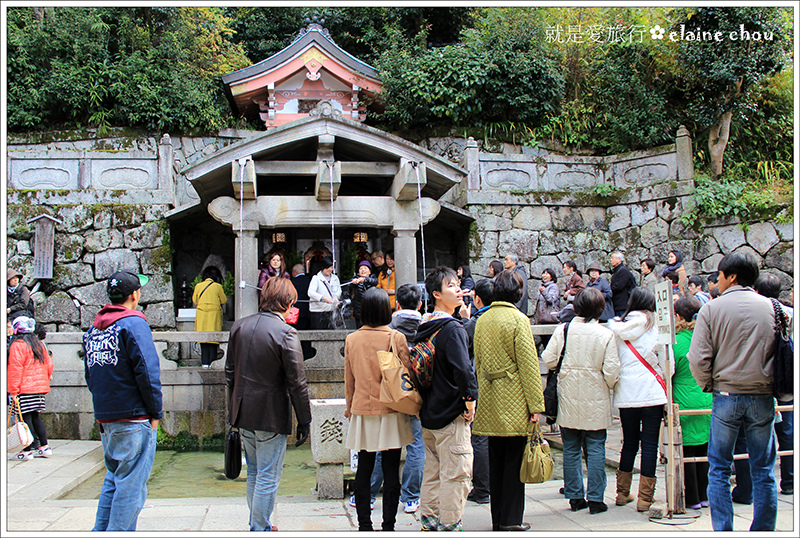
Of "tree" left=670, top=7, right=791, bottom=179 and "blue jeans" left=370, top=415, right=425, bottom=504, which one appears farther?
"tree" left=670, top=7, right=791, bottom=179

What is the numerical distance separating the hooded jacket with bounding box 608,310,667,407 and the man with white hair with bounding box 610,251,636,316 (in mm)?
3978

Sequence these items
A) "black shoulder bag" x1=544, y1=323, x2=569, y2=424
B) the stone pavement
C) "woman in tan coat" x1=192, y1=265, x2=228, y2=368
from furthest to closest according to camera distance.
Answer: "woman in tan coat" x1=192, y1=265, x2=228, y2=368 < "black shoulder bag" x1=544, y1=323, x2=569, y2=424 < the stone pavement

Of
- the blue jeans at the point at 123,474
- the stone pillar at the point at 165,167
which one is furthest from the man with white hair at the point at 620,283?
the stone pillar at the point at 165,167

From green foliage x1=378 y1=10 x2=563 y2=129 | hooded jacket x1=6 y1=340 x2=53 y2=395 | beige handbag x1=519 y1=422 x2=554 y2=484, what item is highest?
green foliage x1=378 y1=10 x2=563 y2=129

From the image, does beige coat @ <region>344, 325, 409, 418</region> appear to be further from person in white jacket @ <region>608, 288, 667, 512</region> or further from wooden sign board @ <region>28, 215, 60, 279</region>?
wooden sign board @ <region>28, 215, 60, 279</region>

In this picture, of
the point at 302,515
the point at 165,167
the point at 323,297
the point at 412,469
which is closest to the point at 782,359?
the point at 412,469

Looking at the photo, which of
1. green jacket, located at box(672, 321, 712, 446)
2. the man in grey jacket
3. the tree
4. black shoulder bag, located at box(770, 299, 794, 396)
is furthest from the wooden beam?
the tree

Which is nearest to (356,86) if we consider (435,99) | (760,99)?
(435,99)

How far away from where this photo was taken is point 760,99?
1383cm

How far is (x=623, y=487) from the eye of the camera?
187 inches

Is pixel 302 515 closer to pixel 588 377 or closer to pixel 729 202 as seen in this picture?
pixel 588 377

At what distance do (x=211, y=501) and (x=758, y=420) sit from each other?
4293 mm

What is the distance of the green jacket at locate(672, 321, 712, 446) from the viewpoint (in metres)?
4.65

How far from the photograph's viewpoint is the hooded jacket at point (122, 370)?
3.66 m
